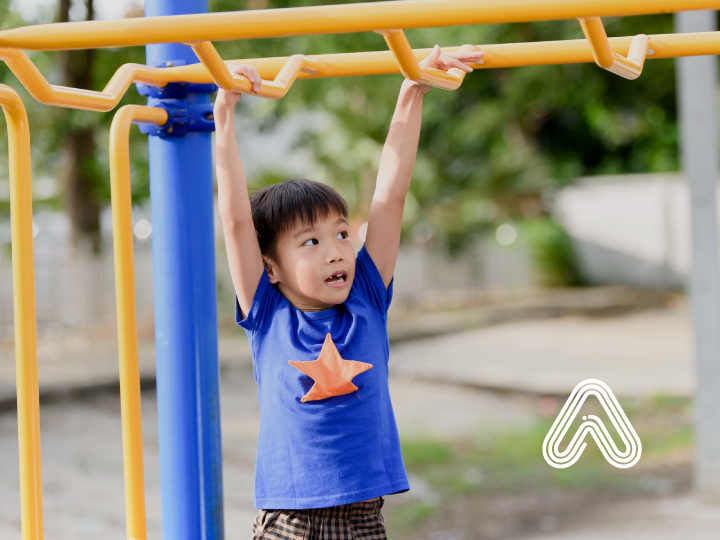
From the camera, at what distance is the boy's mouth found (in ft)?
4.83

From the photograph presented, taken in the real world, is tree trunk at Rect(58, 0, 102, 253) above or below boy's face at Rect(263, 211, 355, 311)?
above

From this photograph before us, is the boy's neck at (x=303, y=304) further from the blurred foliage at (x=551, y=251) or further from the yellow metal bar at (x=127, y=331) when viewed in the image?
the blurred foliage at (x=551, y=251)

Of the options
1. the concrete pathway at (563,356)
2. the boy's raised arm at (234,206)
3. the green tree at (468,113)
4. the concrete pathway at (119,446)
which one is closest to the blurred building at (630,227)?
the green tree at (468,113)

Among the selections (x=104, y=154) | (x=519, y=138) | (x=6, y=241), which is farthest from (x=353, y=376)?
(x=519, y=138)

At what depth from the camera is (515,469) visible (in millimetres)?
4355

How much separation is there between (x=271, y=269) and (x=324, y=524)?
0.46 metres

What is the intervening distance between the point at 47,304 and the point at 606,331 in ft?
20.6

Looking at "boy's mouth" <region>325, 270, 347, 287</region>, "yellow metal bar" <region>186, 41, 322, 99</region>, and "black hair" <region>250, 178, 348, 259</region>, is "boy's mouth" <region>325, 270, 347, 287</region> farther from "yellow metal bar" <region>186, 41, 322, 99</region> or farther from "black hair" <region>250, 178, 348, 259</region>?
"yellow metal bar" <region>186, 41, 322, 99</region>

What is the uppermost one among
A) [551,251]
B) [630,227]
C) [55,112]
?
[630,227]

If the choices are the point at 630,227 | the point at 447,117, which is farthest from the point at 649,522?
the point at 447,117

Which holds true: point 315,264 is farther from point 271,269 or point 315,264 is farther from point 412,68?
point 412,68

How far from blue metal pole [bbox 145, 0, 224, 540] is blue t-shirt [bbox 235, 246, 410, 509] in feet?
0.58

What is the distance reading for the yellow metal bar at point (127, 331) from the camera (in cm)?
142

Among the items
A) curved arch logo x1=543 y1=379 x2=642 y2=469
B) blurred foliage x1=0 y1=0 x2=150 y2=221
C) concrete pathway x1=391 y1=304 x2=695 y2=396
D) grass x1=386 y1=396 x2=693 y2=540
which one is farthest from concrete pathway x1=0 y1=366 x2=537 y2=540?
blurred foliage x1=0 y1=0 x2=150 y2=221
